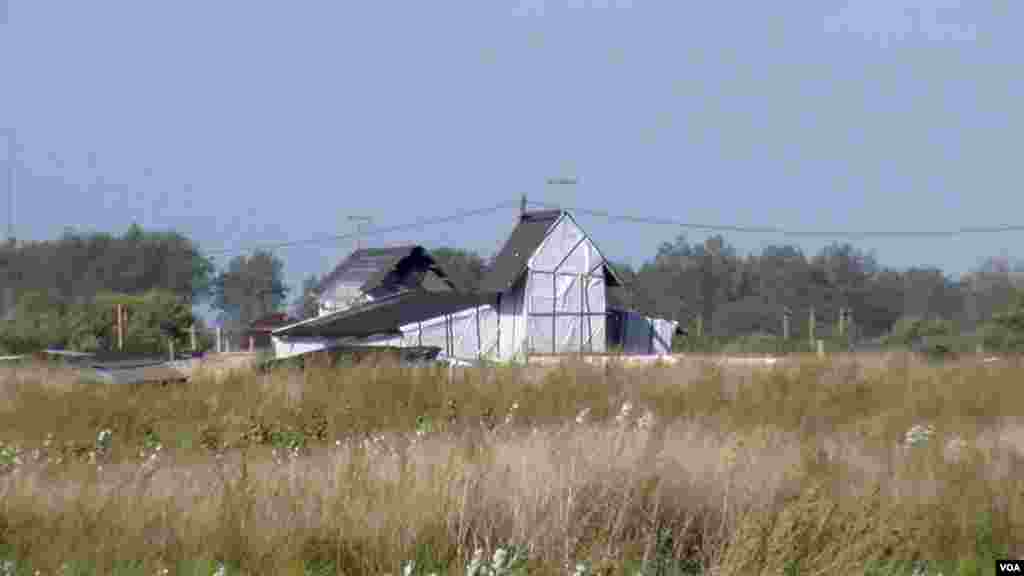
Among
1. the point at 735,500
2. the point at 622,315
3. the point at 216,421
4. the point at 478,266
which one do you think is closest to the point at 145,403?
the point at 216,421

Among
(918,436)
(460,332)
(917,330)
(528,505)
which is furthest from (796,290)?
(528,505)

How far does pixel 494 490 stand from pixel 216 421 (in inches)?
320

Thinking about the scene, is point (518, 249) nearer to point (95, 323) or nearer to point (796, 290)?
point (95, 323)

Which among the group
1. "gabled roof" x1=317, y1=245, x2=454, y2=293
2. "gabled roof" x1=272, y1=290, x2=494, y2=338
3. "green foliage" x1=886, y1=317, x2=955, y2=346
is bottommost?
"green foliage" x1=886, y1=317, x2=955, y2=346

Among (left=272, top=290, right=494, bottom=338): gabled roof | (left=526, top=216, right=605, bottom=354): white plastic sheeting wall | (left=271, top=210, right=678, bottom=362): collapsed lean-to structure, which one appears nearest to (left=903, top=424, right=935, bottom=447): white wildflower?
(left=271, top=210, right=678, bottom=362): collapsed lean-to structure

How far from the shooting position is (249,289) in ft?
256

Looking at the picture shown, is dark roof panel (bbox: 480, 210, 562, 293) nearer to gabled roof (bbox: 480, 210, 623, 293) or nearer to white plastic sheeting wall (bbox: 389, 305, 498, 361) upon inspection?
gabled roof (bbox: 480, 210, 623, 293)

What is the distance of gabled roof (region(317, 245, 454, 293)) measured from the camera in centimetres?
5075

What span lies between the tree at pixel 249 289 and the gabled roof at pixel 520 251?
29198 millimetres

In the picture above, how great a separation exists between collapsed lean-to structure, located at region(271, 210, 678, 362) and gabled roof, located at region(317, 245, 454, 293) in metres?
0.08

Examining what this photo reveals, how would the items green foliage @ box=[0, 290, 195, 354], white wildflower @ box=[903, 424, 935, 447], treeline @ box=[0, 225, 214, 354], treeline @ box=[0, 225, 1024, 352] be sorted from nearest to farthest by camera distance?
1. white wildflower @ box=[903, 424, 935, 447]
2. green foliage @ box=[0, 290, 195, 354]
3. treeline @ box=[0, 225, 214, 354]
4. treeline @ box=[0, 225, 1024, 352]

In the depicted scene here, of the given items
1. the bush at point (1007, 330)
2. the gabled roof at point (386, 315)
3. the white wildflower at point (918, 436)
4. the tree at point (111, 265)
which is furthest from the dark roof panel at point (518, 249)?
the white wildflower at point (918, 436)

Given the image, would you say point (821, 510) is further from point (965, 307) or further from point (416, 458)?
point (965, 307)

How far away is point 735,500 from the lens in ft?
27.7
